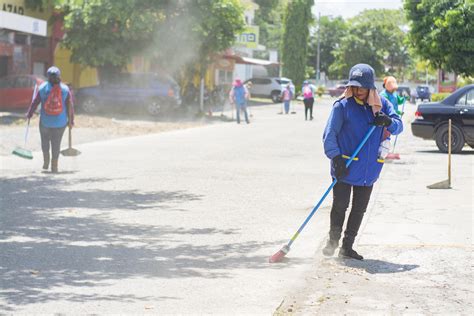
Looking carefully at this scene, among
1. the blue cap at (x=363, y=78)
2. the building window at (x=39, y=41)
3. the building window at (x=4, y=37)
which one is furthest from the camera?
the building window at (x=39, y=41)

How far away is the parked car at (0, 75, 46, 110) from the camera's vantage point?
33906 mm

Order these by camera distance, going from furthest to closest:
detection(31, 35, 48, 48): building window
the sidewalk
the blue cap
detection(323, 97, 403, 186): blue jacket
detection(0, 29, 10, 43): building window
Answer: detection(31, 35, 48, 48): building window < detection(0, 29, 10, 43): building window < detection(323, 97, 403, 186): blue jacket < the blue cap < the sidewalk

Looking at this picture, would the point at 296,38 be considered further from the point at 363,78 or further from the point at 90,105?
the point at 363,78

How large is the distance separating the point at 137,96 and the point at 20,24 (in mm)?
6002

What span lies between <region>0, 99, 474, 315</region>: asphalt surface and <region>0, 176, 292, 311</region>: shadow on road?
0.01 metres

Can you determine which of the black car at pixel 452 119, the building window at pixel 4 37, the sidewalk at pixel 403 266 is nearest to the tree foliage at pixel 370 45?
the building window at pixel 4 37

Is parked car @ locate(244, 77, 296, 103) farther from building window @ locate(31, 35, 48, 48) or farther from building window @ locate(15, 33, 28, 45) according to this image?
building window @ locate(15, 33, 28, 45)

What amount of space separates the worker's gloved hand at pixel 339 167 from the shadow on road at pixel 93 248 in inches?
38.5

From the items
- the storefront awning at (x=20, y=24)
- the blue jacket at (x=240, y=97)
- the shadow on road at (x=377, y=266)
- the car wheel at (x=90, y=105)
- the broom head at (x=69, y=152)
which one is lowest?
the shadow on road at (x=377, y=266)

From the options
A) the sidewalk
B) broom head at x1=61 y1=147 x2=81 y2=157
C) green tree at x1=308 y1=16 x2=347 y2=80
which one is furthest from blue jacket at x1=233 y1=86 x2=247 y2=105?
green tree at x1=308 y1=16 x2=347 y2=80

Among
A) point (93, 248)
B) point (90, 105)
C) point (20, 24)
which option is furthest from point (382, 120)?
point (90, 105)

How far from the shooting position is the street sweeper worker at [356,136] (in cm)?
819

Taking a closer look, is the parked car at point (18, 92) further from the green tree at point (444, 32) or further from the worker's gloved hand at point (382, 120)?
the worker's gloved hand at point (382, 120)

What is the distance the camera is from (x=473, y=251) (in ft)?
28.5
